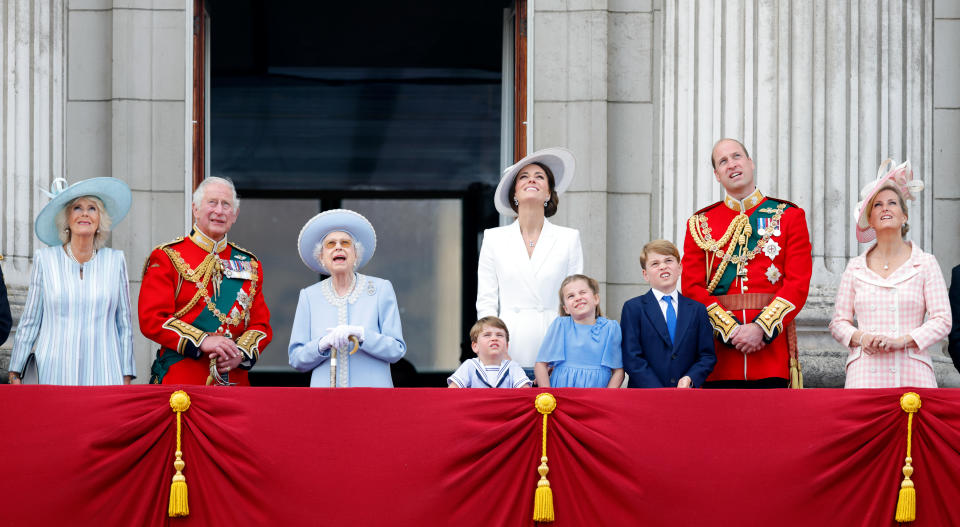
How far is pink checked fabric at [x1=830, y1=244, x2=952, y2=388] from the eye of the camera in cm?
632

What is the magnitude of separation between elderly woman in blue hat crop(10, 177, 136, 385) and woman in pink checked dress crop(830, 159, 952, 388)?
3.65m

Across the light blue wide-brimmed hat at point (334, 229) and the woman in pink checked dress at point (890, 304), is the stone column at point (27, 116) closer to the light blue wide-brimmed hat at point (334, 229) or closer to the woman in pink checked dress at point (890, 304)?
the light blue wide-brimmed hat at point (334, 229)

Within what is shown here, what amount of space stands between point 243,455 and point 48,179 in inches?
152

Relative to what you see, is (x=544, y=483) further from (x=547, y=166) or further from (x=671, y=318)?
(x=547, y=166)

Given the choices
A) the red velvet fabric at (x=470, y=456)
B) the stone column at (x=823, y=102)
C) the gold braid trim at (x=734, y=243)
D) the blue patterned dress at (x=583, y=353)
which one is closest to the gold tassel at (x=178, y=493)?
the red velvet fabric at (x=470, y=456)

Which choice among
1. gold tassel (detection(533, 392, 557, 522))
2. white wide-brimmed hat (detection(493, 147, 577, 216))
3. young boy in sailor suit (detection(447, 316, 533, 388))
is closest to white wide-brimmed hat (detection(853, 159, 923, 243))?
white wide-brimmed hat (detection(493, 147, 577, 216))

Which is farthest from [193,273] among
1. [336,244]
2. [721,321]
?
[721,321]

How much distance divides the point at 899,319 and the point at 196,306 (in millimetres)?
3494

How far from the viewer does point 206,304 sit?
21.7 feet

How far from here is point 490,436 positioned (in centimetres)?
562

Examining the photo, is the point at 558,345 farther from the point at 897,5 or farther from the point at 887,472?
the point at 897,5

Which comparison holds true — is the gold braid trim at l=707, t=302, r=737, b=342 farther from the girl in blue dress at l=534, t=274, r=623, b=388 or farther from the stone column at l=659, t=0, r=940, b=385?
the stone column at l=659, t=0, r=940, b=385

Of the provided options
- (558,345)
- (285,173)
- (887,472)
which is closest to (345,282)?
(558,345)

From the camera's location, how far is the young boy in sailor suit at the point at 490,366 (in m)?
6.30
